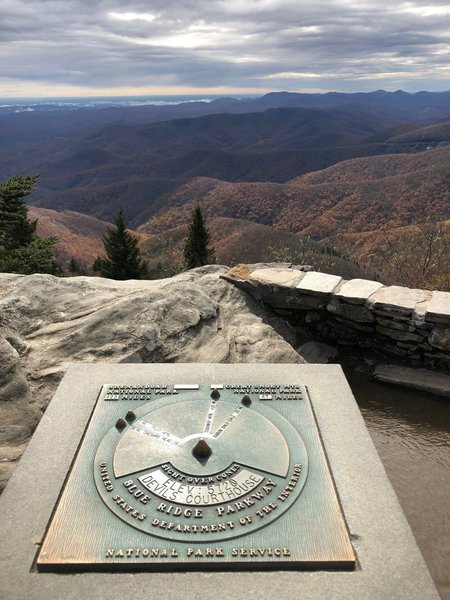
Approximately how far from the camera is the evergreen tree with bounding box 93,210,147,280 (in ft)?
78.8

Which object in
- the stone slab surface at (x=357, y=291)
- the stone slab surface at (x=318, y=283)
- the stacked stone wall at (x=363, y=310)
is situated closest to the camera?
the stacked stone wall at (x=363, y=310)

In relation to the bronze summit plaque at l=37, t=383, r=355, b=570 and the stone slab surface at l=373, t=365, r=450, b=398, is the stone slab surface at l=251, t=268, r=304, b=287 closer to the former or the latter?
the stone slab surface at l=373, t=365, r=450, b=398

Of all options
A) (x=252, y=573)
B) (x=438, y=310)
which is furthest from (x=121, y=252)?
(x=252, y=573)

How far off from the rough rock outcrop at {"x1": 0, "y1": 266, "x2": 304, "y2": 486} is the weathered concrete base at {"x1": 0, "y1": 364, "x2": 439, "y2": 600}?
616 mm

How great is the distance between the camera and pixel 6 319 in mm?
5645

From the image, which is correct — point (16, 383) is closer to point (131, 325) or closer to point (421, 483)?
point (131, 325)

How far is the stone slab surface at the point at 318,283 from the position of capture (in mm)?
6875

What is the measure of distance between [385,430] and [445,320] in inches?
61.6

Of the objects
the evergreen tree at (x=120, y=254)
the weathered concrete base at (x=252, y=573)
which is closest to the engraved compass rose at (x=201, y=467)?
A: the weathered concrete base at (x=252, y=573)

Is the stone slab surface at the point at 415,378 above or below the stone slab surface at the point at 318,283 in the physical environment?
below

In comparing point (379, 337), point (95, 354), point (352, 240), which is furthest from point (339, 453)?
point (352, 240)

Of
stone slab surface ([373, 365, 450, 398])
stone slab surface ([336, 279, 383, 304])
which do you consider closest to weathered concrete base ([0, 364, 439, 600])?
stone slab surface ([373, 365, 450, 398])

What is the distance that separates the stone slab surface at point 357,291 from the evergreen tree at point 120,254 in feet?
59.6

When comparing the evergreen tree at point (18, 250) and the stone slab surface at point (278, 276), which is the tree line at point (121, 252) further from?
the stone slab surface at point (278, 276)
